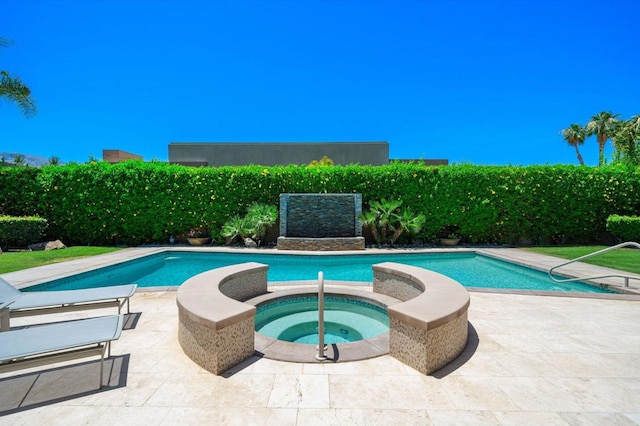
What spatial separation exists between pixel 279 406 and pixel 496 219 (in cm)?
1484

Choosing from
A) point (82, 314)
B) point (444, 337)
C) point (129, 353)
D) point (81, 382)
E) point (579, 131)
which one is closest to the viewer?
point (81, 382)

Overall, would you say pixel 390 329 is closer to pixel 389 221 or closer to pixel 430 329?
pixel 430 329

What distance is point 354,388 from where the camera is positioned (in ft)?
9.70

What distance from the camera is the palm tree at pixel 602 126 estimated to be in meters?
35.6

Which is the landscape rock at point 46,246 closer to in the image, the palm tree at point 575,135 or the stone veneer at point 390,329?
the stone veneer at point 390,329

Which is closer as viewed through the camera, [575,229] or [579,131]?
[575,229]

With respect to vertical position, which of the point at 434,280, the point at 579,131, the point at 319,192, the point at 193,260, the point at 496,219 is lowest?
the point at 193,260

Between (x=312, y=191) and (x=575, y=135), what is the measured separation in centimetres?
4722

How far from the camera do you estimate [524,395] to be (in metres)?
2.84

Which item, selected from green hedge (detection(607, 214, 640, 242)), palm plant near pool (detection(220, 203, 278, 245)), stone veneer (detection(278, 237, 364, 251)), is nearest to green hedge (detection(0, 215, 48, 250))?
palm plant near pool (detection(220, 203, 278, 245))

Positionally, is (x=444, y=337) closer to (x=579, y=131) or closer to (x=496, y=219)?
(x=496, y=219)

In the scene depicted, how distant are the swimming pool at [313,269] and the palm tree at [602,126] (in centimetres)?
3938

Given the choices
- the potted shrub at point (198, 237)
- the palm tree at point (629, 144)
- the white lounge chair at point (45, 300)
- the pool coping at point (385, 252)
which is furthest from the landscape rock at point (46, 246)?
the palm tree at point (629, 144)

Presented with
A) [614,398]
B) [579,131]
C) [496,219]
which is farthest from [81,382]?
[579,131]
